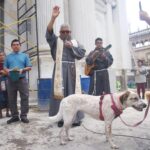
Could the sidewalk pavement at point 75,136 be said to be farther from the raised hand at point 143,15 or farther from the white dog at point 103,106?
the raised hand at point 143,15

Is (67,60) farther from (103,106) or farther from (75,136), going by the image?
(103,106)

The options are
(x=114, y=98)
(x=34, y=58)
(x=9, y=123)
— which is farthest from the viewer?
(x=34, y=58)

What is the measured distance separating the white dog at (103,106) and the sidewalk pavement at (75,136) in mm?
180

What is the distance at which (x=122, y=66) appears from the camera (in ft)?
51.7

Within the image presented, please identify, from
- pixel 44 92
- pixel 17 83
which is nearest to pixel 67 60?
pixel 17 83

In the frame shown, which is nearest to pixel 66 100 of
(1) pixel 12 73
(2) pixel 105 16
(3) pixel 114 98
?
(3) pixel 114 98

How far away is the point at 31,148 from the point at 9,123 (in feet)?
5.52

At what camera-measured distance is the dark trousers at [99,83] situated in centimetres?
575

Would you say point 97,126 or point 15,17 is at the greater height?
point 15,17

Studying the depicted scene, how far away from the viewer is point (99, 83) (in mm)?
5820

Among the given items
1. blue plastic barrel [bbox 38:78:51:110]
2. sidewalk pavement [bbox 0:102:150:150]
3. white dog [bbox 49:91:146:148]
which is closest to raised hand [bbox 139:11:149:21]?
white dog [bbox 49:91:146:148]

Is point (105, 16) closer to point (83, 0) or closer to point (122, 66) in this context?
point (122, 66)

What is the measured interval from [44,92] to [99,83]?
69.6 inches

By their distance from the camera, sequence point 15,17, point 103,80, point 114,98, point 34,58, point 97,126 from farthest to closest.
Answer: point 15,17, point 34,58, point 103,80, point 97,126, point 114,98
